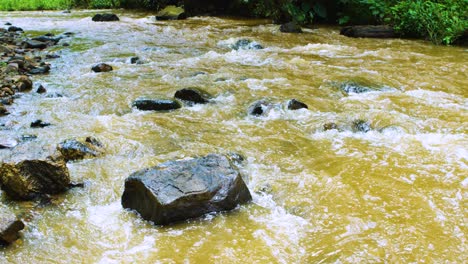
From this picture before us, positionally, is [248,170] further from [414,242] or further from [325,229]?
[414,242]

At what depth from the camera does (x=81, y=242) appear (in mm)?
3359

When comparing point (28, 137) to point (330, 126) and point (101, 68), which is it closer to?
point (330, 126)

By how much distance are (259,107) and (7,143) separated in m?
3.41

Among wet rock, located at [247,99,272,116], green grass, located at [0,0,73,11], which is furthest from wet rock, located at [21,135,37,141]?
green grass, located at [0,0,73,11]

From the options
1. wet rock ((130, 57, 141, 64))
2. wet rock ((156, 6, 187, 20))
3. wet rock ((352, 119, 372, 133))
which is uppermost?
wet rock ((156, 6, 187, 20))

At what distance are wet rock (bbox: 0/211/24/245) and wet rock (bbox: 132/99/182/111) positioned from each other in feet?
11.3

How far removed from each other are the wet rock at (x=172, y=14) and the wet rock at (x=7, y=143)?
1436 centimetres

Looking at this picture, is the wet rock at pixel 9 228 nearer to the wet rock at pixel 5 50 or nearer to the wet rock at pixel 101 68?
the wet rock at pixel 101 68

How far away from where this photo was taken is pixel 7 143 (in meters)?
5.15

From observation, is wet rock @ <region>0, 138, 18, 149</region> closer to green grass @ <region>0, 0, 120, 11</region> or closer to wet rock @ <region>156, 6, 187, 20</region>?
wet rock @ <region>156, 6, 187, 20</region>

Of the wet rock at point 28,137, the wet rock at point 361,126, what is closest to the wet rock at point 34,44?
the wet rock at point 28,137

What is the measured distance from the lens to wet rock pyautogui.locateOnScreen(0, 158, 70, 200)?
12.7 feet

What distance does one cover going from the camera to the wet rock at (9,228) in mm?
3221

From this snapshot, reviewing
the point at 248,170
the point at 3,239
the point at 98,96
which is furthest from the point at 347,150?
the point at 98,96
